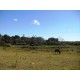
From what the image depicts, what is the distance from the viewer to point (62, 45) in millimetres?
8859

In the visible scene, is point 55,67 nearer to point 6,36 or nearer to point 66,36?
point 66,36

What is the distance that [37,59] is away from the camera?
8.77 m

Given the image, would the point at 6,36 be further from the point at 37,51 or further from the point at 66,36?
the point at 66,36

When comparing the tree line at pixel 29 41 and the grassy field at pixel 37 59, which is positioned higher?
the tree line at pixel 29 41

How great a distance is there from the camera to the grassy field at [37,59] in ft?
28.8

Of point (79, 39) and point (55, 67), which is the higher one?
point (79, 39)

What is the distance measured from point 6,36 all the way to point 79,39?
5.16 feet

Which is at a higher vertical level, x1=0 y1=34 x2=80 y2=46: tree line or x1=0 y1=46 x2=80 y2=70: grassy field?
x1=0 y1=34 x2=80 y2=46: tree line

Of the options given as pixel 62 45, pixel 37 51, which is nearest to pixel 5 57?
pixel 37 51

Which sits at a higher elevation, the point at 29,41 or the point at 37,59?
the point at 29,41

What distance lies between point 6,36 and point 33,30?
60cm

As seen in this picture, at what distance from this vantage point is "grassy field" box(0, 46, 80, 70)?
877cm
